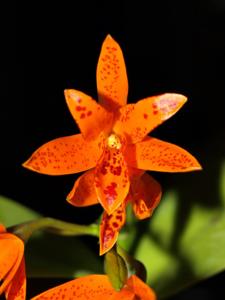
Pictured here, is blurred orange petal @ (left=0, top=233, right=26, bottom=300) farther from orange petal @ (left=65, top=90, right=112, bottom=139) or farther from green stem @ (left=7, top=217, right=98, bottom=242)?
orange petal @ (left=65, top=90, right=112, bottom=139)

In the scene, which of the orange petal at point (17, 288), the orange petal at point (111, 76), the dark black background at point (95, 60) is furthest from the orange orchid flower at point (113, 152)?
the dark black background at point (95, 60)

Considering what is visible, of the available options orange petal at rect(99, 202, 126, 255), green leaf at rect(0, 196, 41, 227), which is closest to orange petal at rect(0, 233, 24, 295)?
orange petal at rect(99, 202, 126, 255)

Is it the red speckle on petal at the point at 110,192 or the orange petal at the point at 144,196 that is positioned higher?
the red speckle on petal at the point at 110,192

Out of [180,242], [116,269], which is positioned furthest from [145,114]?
[180,242]

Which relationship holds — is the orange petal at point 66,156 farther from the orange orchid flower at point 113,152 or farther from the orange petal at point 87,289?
the orange petal at point 87,289

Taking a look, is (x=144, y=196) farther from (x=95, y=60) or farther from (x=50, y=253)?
(x=95, y=60)

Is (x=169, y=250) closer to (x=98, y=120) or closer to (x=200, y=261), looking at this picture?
(x=200, y=261)

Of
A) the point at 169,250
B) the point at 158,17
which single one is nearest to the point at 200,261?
the point at 169,250
